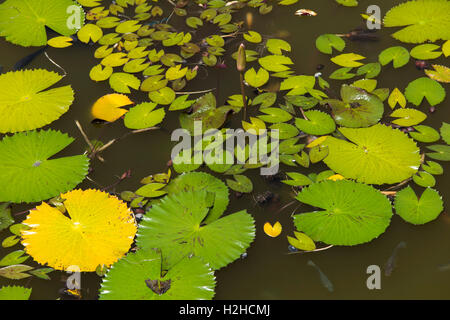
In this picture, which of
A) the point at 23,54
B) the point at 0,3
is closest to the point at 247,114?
the point at 23,54

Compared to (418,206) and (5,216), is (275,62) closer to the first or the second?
(418,206)

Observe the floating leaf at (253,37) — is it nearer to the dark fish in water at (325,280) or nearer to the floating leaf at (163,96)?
the floating leaf at (163,96)

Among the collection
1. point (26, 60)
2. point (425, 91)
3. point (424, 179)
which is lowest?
point (424, 179)

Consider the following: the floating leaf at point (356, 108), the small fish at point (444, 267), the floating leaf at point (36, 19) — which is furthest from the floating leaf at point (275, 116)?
the floating leaf at point (36, 19)

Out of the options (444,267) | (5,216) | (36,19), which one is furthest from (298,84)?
(36,19)

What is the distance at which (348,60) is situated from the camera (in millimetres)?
1861

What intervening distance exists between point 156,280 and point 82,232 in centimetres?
29

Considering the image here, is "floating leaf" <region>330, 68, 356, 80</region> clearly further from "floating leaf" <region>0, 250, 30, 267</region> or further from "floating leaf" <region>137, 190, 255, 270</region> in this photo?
"floating leaf" <region>0, 250, 30, 267</region>

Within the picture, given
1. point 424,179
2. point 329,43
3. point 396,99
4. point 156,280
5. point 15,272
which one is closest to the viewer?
point 156,280

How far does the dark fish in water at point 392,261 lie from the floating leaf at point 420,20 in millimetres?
989

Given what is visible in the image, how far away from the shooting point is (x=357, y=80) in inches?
70.7

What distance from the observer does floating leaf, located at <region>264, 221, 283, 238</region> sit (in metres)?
1.40

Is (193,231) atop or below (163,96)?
below
